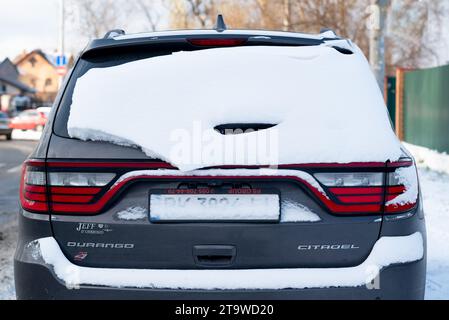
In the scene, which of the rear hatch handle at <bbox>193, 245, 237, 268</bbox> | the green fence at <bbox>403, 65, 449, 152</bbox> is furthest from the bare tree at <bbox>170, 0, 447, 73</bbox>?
the rear hatch handle at <bbox>193, 245, 237, 268</bbox>

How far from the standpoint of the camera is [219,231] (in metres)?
2.50

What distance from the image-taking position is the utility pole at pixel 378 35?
11012mm

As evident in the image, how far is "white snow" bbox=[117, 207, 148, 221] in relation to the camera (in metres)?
2.53

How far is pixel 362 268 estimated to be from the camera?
250 centimetres

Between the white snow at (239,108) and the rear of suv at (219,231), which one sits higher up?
the white snow at (239,108)

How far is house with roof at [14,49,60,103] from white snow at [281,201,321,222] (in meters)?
101

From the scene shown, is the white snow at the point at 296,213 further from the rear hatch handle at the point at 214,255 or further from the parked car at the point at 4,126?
the parked car at the point at 4,126

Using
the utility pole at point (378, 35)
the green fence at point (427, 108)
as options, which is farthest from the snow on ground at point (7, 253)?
the green fence at point (427, 108)

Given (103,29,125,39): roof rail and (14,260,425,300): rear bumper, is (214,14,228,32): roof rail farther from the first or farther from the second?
(14,260,425,300): rear bumper

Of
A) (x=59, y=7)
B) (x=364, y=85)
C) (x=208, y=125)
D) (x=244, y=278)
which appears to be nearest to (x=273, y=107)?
(x=208, y=125)

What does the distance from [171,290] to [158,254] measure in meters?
0.16

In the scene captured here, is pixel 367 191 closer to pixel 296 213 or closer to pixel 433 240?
pixel 296 213

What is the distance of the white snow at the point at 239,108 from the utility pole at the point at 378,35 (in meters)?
8.67
